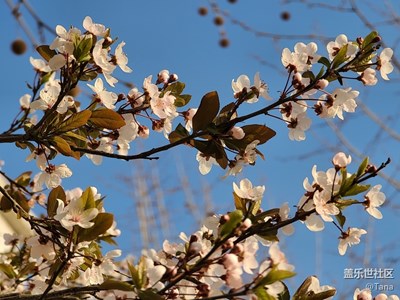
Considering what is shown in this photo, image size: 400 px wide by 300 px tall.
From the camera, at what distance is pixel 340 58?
1072 millimetres

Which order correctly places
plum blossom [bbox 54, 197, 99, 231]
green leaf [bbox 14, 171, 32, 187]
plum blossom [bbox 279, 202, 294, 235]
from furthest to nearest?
1. green leaf [bbox 14, 171, 32, 187]
2. plum blossom [bbox 279, 202, 294, 235]
3. plum blossom [bbox 54, 197, 99, 231]

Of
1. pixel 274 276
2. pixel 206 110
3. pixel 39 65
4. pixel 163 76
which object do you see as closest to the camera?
pixel 274 276

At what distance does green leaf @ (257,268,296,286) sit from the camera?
72 centimetres

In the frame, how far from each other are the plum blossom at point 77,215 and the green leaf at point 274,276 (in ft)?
1.05

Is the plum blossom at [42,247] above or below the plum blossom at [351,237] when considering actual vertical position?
below

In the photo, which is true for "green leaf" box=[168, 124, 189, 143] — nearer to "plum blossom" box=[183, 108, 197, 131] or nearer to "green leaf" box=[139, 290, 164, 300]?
"plum blossom" box=[183, 108, 197, 131]

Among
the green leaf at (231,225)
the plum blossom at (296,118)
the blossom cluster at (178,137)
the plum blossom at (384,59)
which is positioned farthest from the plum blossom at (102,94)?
the plum blossom at (384,59)

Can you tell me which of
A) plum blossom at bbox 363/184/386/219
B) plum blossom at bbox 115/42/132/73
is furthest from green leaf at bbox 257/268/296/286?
plum blossom at bbox 115/42/132/73

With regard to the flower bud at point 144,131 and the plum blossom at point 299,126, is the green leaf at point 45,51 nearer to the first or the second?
the flower bud at point 144,131

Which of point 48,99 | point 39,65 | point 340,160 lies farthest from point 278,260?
point 39,65

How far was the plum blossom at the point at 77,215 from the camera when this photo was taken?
89cm

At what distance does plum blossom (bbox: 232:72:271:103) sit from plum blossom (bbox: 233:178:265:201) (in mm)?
177

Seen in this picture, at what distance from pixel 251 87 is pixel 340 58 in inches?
7.6

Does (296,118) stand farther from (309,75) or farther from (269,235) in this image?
(269,235)
